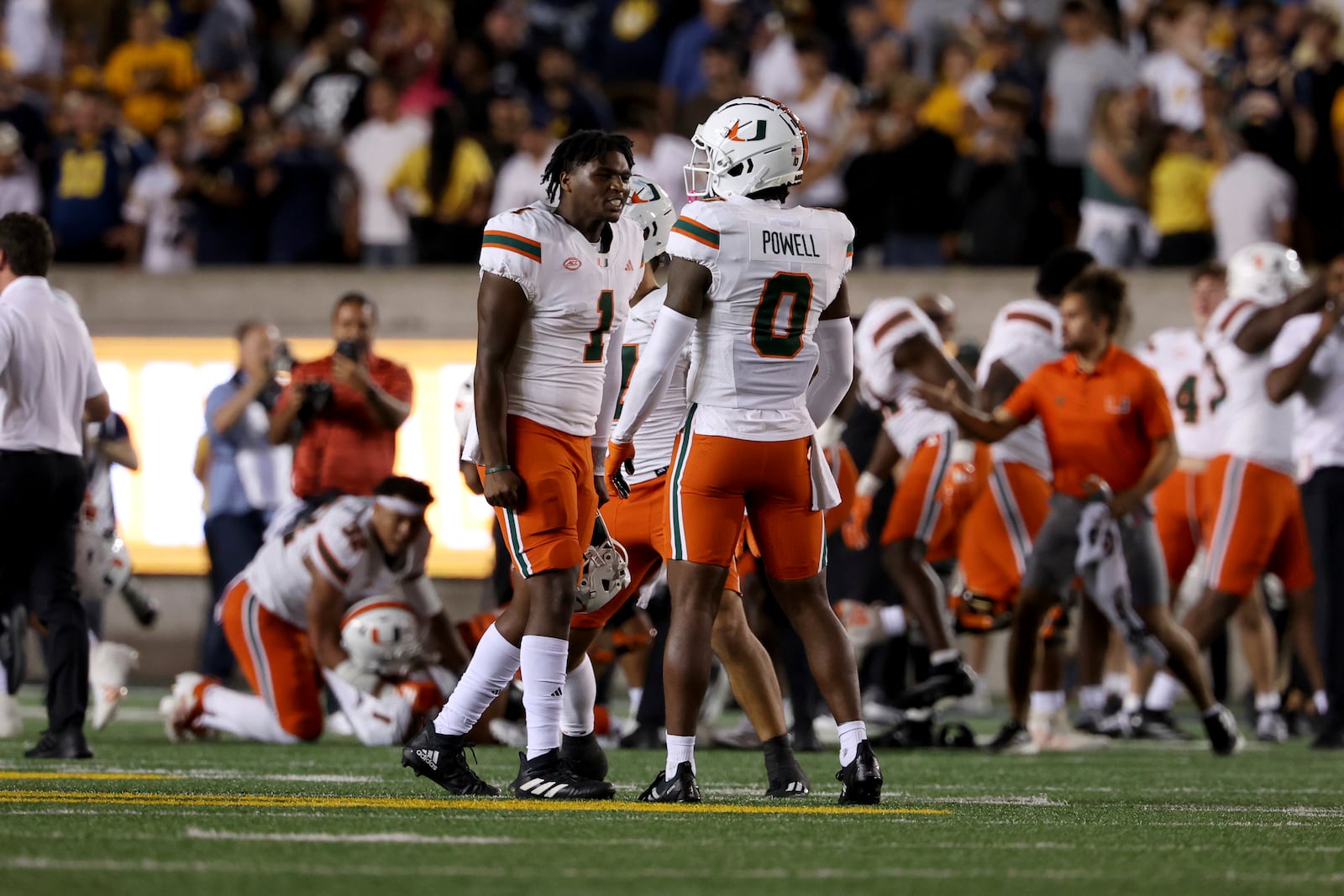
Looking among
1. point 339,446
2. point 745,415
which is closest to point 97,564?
point 339,446

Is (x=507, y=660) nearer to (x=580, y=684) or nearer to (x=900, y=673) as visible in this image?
(x=580, y=684)

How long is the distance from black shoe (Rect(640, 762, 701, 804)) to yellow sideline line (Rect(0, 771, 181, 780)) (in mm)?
1794

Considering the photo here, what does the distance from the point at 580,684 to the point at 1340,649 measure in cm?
426

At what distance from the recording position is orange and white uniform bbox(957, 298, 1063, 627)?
9.93 meters

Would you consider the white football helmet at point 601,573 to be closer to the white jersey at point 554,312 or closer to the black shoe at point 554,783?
the white jersey at point 554,312

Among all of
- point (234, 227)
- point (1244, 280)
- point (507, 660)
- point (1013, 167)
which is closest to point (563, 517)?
point (507, 660)

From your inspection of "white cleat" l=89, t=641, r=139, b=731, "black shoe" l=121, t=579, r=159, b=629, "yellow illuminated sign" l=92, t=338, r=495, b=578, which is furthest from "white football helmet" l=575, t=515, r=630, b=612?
"yellow illuminated sign" l=92, t=338, r=495, b=578

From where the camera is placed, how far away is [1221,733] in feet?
30.2

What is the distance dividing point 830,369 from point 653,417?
1.00 m

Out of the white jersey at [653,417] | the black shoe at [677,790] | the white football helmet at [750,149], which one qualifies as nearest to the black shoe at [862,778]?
the black shoe at [677,790]

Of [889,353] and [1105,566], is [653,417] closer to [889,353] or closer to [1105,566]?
[889,353]

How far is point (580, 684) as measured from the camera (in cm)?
668

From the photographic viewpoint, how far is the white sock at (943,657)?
382 inches

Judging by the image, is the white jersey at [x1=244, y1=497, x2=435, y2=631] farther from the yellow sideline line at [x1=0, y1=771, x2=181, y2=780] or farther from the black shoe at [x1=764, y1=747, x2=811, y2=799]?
the black shoe at [x1=764, y1=747, x2=811, y2=799]
